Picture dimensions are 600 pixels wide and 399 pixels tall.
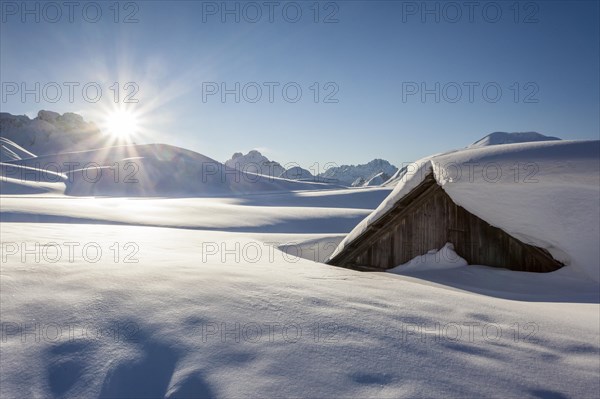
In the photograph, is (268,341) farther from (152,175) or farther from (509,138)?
(509,138)

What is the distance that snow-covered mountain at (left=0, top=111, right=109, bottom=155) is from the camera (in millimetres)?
106500

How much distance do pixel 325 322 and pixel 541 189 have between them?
4.33 m

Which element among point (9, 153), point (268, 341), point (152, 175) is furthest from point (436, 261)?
point (9, 153)

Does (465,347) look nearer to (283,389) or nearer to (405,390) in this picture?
(405,390)

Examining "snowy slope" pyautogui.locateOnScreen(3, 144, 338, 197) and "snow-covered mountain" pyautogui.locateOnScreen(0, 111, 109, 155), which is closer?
"snowy slope" pyautogui.locateOnScreen(3, 144, 338, 197)

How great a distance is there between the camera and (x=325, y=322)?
255 centimetres

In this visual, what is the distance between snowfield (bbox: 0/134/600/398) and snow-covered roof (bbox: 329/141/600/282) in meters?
0.02

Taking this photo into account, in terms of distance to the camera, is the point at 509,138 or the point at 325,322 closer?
the point at 325,322

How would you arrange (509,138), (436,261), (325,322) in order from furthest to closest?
(509,138) → (436,261) → (325,322)

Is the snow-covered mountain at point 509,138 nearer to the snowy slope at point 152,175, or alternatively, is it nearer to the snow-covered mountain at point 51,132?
the snowy slope at point 152,175

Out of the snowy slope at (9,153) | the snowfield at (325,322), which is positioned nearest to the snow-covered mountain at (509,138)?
the snowfield at (325,322)

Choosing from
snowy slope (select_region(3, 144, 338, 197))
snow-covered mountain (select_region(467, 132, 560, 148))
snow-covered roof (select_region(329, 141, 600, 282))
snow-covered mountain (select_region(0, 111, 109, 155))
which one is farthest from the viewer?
snow-covered mountain (select_region(0, 111, 109, 155))

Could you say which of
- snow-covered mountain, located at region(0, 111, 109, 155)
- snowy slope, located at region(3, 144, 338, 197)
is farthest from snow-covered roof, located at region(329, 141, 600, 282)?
snow-covered mountain, located at region(0, 111, 109, 155)

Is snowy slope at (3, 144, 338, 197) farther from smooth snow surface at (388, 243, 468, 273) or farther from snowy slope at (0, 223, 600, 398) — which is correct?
snowy slope at (0, 223, 600, 398)
